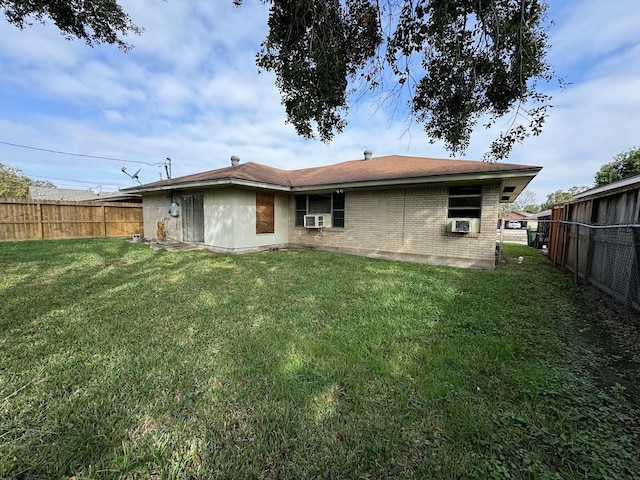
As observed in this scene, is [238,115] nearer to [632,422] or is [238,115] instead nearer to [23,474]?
[23,474]

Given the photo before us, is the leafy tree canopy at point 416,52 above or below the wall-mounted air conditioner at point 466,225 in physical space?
above

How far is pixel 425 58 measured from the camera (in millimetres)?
4199

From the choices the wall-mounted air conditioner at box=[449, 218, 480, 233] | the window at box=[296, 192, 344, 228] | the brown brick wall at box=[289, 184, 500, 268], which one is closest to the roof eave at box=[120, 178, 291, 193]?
the window at box=[296, 192, 344, 228]

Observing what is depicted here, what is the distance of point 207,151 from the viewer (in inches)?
867

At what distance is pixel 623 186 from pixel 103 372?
843 centimetres

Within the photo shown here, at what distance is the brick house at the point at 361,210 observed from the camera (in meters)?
7.77

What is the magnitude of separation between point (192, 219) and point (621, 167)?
39.9 meters

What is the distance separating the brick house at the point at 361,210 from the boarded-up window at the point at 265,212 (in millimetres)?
39

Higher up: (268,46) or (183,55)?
(183,55)

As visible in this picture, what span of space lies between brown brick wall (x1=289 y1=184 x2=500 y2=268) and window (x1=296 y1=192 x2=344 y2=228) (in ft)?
1.12

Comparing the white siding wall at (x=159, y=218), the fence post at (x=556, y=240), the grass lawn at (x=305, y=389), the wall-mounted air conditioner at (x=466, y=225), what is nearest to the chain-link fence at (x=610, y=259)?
the grass lawn at (x=305, y=389)

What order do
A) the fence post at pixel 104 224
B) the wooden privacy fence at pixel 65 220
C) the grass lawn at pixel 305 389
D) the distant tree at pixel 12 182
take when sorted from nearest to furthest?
the grass lawn at pixel 305 389 → the wooden privacy fence at pixel 65 220 → the fence post at pixel 104 224 → the distant tree at pixel 12 182

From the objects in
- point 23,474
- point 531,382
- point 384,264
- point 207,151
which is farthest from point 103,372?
point 207,151

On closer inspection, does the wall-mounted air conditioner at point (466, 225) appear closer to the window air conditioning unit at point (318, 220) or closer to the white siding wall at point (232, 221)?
the window air conditioning unit at point (318, 220)
